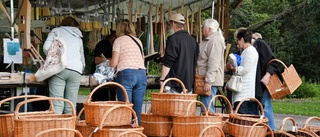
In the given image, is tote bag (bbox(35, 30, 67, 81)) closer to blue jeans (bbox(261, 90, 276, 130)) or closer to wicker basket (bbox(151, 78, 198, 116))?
wicker basket (bbox(151, 78, 198, 116))

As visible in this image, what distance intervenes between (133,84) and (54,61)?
32.6 inches

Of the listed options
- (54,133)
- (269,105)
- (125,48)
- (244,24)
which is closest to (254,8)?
(244,24)

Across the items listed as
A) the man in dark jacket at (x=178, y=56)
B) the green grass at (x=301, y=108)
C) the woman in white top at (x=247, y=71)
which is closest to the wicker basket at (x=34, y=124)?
the man in dark jacket at (x=178, y=56)

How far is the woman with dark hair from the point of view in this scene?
5297 mm

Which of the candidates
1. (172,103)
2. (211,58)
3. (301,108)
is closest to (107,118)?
(172,103)

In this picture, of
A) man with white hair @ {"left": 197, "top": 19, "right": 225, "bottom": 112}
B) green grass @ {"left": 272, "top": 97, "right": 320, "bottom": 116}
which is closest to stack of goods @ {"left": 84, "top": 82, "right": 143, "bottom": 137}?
man with white hair @ {"left": 197, "top": 19, "right": 225, "bottom": 112}

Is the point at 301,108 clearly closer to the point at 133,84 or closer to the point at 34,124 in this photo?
the point at 133,84

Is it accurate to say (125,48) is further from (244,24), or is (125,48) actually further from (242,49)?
(244,24)

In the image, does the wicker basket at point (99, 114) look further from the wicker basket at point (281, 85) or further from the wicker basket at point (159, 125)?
the wicker basket at point (281, 85)

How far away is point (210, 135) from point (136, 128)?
81cm

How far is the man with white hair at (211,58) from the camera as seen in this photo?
5832 millimetres

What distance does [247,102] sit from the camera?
630 centimetres

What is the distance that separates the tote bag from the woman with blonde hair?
0.51m

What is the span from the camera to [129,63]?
214 inches
